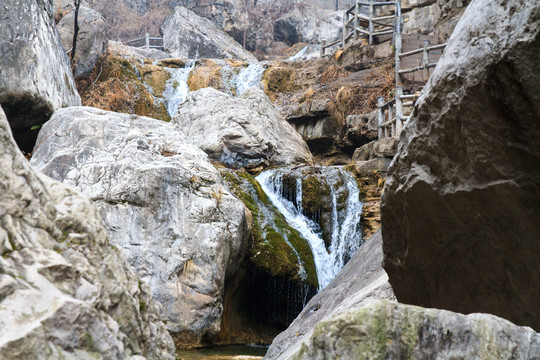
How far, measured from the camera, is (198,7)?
34.1 m

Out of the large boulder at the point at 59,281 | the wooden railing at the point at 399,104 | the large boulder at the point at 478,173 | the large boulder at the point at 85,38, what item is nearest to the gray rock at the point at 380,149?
the wooden railing at the point at 399,104

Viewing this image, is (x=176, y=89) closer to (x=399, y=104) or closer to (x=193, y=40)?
(x=399, y=104)

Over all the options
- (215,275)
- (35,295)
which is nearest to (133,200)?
(215,275)

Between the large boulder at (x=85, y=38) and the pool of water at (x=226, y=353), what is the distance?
35.0ft

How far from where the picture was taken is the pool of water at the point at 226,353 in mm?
6500

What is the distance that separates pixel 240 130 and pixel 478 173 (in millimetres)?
10011

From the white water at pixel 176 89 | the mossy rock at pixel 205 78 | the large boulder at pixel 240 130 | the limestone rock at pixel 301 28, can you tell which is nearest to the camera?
the large boulder at pixel 240 130

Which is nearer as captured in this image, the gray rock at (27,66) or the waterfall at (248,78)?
the gray rock at (27,66)

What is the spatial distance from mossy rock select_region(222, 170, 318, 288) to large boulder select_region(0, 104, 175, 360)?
6.18 meters

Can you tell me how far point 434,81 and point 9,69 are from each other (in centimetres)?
687

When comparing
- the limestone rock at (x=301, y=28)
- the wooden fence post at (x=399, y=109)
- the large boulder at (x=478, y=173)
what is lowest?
A: the large boulder at (x=478, y=173)

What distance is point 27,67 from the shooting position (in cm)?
789

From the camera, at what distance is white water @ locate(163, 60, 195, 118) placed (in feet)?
57.5

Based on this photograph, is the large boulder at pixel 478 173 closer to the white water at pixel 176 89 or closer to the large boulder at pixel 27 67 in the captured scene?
the large boulder at pixel 27 67
